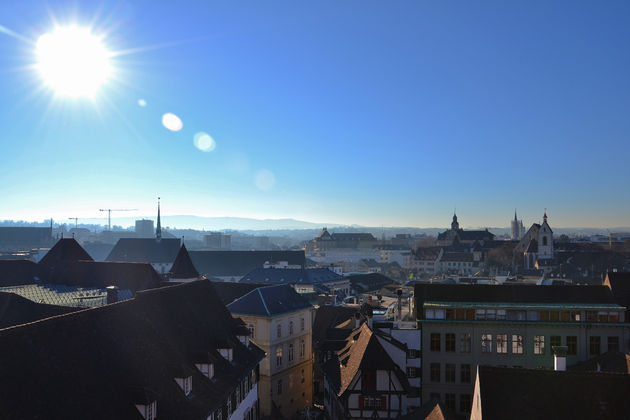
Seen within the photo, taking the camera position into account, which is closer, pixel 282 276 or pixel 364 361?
pixel 364 361

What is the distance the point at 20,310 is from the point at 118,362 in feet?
66.3

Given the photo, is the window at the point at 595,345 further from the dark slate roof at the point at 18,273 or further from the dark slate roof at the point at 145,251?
the dark slate roof at the point at 145,251

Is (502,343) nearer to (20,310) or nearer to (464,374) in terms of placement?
(464,374)

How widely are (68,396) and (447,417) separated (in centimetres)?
1777

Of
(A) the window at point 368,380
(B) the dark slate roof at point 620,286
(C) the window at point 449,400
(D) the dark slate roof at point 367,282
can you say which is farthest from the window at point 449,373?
(D) the dark slate roof at point 367,282

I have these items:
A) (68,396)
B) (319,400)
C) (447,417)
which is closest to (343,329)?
(319,400)

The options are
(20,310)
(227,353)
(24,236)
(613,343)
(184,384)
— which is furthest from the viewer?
(24,236)

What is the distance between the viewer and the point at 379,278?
420 ft

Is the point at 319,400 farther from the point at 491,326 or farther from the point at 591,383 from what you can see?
the point at 591,383

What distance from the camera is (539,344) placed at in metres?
38.4

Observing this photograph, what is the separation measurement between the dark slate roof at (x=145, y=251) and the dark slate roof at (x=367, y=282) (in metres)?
41.3

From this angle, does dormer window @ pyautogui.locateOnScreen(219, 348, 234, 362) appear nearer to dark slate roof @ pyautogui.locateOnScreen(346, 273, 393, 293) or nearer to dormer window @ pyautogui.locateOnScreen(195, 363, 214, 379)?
dormer window @ pyautogui.locateOnScreen(195, 363, 214, 379)

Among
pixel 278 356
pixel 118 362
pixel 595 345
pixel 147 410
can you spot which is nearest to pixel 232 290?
pixel 278 356

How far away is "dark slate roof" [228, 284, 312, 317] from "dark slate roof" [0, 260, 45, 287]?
93.6 feet
